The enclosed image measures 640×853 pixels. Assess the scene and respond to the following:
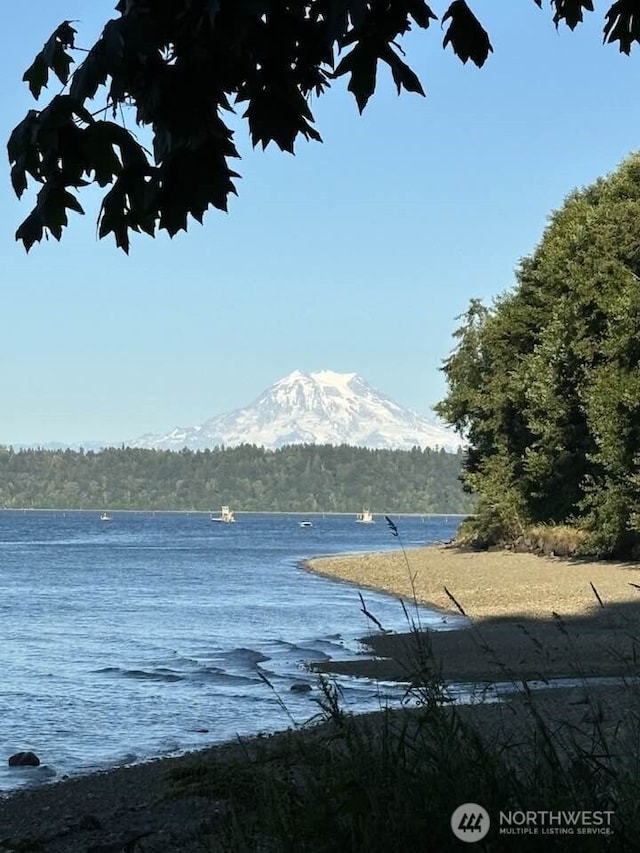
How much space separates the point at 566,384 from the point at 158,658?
86.8 feet

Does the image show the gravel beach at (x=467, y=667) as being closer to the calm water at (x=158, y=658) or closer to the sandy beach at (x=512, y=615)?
the sandy beach at (x=512, y=615)

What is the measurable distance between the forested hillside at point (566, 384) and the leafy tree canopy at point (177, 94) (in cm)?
3546

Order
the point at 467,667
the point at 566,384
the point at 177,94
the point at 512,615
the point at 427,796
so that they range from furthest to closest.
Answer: the point at 566,384, the point at 512,615, the point at 467,667, the point at 427,796, the point at 177,94

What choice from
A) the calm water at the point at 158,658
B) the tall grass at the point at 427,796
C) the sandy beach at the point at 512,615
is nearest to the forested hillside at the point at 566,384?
the sandy beach at the point at 512,615

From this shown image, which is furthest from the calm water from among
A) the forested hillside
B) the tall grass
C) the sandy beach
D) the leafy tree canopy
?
the forested hillside

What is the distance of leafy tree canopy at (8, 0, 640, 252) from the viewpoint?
4.11 meters

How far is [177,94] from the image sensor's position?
416 cm

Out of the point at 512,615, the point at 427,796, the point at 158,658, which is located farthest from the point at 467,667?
the point at 427,796

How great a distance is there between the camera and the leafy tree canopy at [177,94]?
4.11m

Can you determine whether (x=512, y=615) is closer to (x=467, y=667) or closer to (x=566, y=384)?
(x=467, y=667)

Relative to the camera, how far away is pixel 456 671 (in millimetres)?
19828

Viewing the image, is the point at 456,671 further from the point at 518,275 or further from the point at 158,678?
the point at 518,275

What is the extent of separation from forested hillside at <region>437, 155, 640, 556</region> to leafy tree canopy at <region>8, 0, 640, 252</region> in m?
35.5

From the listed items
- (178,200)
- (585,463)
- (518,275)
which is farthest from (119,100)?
(518,275)
